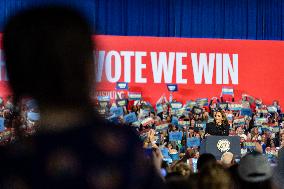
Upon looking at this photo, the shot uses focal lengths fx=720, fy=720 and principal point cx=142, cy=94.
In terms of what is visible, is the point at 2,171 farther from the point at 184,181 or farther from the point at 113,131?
the point at 184,181

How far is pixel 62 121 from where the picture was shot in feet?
2.94

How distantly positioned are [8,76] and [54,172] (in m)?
0.13

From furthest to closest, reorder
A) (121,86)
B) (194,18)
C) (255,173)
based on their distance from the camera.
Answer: (194,18) < (121,86) < (255,173)

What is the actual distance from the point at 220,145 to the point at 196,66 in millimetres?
4957

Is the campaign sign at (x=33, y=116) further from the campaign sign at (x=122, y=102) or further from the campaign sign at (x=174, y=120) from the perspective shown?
the campaign sign at (x=174, y=120)

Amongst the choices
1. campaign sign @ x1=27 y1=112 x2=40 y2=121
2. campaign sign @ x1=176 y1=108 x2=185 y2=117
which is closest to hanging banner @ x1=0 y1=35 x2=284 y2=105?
campaign sign @ x1=176 y1=108 x2=185 y2=117

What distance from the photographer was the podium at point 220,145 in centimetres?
746

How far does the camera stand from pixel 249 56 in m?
12.5

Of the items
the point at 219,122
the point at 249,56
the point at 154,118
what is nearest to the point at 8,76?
the point at 219,122

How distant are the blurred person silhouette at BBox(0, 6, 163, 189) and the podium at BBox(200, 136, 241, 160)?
21.4 feet

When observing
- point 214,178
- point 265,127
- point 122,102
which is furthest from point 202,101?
point 214,178

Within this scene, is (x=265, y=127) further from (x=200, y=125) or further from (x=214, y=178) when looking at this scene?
(x=214, y=178)

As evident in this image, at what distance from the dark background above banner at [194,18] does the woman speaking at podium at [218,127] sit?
270 centimetres

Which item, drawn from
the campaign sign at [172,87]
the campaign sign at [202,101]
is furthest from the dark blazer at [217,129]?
the campaign sign at [172,87]
